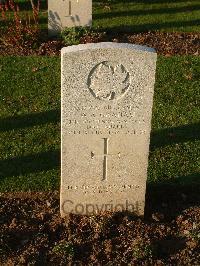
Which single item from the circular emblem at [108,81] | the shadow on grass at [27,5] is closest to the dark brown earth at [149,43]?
the shadow on grass at [27,5]

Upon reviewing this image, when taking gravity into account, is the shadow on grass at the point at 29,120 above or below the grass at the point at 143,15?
below

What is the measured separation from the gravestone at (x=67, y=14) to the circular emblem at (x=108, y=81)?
5.29m

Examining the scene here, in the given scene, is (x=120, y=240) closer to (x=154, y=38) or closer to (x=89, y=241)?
(x=89, y=241)

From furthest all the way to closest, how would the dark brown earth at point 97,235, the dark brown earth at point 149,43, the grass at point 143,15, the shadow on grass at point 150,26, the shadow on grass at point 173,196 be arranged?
the grass at point 143,15, the shadow on grass at point 150,26, the dark brown earth at point 149,43, the shadow on grass at point 173,196, the dark brown earth at point 97,235

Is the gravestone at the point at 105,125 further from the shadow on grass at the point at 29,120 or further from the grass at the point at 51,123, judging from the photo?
the shadow on grass at the point at 29,120

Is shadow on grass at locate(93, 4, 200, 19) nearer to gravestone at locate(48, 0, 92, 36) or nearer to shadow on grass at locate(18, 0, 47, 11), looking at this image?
gravestone at locate(48, 0, 92, 36)

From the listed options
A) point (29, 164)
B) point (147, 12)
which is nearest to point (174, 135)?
point (29, 164)

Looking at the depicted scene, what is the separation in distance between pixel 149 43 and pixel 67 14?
5.35 feet

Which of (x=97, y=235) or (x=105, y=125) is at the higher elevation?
(x=105, y=125)

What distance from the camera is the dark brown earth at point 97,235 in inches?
184

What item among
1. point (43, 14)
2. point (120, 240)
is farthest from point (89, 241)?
point (43, 14)

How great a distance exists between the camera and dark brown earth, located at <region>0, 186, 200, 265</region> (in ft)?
15.4

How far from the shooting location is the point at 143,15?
10945 millimetres

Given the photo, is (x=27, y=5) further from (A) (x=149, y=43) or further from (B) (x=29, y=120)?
(B) (x=29, y=120)
